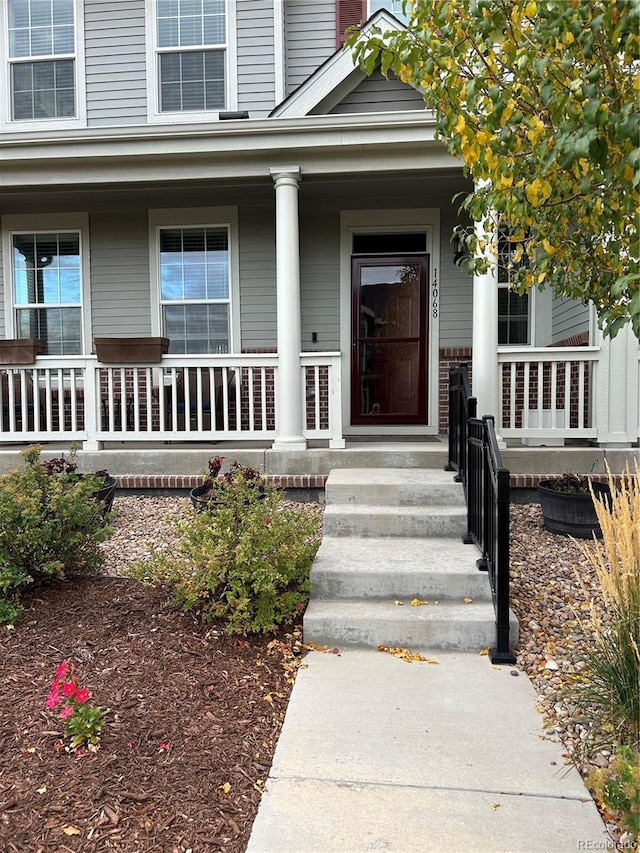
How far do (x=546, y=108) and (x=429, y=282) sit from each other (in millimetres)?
4567

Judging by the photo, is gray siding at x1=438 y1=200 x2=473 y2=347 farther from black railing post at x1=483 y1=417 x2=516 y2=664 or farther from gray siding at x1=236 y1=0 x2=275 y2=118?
black railing post at x1=483 y1=417 x2=516 y2=664

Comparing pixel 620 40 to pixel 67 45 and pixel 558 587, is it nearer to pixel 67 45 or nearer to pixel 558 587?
pixel 558 587

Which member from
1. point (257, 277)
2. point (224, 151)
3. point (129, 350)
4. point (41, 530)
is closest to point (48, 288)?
point (129, 350)

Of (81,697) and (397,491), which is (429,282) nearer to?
(397,491)

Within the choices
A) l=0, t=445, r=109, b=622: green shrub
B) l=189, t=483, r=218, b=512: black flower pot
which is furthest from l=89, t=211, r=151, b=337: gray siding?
l=0, t=445, r=109, b=622: green shrub

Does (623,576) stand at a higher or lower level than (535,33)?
lower

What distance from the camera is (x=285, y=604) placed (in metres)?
2.82

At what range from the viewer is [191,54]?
A: 21.1 feet

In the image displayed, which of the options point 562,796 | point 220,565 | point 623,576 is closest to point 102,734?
point 220,565

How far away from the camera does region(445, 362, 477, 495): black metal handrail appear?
149 inches

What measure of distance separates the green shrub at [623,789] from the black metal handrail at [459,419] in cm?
218

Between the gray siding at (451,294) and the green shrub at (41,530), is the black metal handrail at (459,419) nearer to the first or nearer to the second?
the gray siding at (451,294)

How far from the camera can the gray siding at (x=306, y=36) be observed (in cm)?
640

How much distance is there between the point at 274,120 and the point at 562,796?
5.11 meters
